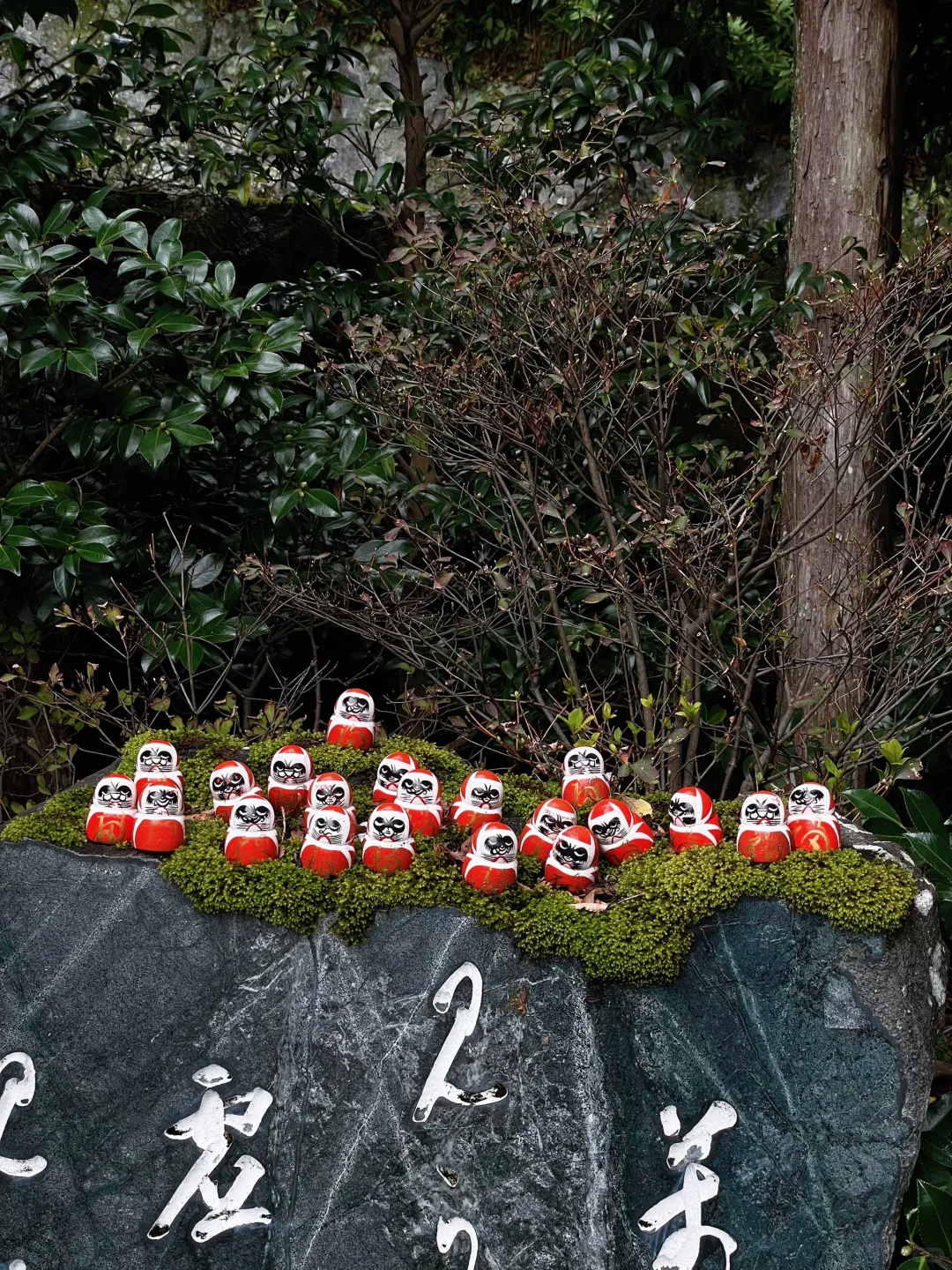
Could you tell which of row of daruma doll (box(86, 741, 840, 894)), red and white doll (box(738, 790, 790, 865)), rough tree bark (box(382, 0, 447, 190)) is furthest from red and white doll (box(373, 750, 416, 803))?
rough tree bark (box(382, 0, 447, 190))

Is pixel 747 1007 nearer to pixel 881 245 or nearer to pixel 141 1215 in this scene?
pixel 141 1215

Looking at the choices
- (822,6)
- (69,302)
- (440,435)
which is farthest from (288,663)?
(822,6)

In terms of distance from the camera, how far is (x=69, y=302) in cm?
355

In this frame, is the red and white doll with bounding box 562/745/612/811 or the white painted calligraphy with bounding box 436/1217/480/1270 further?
the red and white doll with bounding box 562/745/612/811

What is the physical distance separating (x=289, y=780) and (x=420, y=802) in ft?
1.09

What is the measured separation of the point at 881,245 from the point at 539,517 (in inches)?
66.1

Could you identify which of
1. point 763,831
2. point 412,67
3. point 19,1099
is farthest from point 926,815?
point 412,67

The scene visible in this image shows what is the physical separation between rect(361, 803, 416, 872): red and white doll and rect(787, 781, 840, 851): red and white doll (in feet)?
2.64

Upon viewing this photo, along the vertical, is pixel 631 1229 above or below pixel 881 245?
below

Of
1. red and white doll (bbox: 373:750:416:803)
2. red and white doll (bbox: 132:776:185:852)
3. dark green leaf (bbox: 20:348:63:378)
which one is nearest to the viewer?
red and white doll (bbox: 132:776:185:852)

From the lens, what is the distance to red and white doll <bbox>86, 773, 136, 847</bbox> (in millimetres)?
2531

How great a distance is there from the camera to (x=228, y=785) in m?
2.56

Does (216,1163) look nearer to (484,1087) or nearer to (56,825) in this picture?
(484,1087)

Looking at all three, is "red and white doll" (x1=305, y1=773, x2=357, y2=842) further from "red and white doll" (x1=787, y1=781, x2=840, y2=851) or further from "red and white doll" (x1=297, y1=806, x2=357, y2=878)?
"red and white doll" (x1=787, y1=781, x2=840, y2=851)
